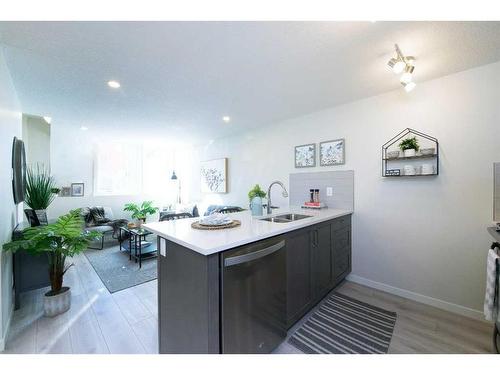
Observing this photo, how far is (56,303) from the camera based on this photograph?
2020 mm

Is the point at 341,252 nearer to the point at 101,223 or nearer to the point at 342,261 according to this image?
the point at 342,261

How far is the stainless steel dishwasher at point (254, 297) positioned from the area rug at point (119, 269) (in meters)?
2.06

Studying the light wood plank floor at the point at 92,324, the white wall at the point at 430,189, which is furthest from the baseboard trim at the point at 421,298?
the light wood plank floor at the point at 92,324

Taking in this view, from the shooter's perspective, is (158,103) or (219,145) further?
(219,145)

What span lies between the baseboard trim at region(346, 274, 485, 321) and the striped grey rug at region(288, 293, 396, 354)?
439mm

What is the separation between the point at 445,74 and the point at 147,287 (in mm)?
4064

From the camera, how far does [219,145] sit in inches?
188

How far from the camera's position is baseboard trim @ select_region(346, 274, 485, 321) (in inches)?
76.8

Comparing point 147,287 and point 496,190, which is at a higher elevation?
point 496,190

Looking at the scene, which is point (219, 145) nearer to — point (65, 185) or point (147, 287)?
point (147, 287)

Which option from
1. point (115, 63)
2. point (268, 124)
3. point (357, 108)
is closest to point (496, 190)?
point (357, 108)

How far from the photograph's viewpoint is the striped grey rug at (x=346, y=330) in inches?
62.4
